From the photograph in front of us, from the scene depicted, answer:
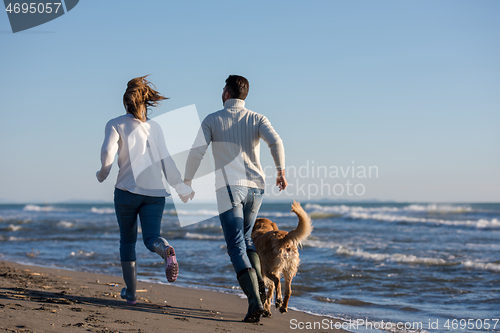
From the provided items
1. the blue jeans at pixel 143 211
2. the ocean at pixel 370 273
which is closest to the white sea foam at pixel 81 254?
the ocean at pixel 370 273

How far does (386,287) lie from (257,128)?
3.92m

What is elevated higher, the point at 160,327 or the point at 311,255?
the point at 160,327

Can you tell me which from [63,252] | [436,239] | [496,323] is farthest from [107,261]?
[436,239]

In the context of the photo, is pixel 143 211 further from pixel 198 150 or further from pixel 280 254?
pixel 280 254

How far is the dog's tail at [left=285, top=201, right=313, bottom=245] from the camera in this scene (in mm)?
3660

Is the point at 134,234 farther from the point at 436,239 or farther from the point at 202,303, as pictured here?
the point at 436,239

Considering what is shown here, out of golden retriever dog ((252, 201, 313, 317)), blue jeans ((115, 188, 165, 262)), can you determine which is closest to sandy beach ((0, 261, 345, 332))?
golden retriever dog ((252, 201, 313, 317))

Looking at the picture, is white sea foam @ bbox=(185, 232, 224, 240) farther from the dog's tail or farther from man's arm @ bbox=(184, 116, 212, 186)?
man's arm @ bbox=(184, 116, 212, 186)

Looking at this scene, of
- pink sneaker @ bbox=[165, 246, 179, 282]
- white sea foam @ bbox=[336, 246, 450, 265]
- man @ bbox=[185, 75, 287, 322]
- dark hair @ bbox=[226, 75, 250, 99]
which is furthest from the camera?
white sea foam @ bbox=[336, 246, 450, 265]

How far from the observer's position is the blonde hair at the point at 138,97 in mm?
3484

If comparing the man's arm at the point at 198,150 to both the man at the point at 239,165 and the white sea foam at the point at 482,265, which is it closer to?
the man at the point at 239,165

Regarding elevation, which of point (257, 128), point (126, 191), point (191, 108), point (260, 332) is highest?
point (191, 108)

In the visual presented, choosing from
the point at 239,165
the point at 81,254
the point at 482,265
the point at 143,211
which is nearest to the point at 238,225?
the point at 239,165

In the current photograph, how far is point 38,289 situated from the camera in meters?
4.25
